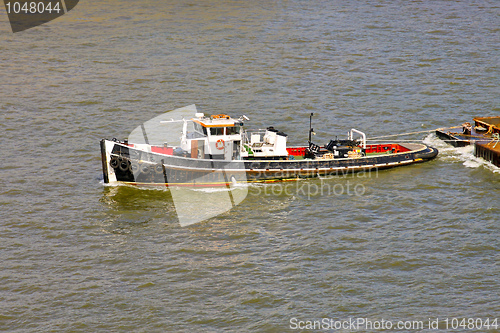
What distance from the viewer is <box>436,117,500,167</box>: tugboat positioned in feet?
105

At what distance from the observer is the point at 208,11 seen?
6550 cm

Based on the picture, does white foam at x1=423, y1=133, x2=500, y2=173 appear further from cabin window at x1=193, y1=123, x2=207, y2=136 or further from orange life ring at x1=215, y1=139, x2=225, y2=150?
cabin window at x1=193, y1=123, x2=207, y2=136

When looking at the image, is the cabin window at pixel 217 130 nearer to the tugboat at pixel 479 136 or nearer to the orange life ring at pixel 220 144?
the orange life ring at pixel 220 144

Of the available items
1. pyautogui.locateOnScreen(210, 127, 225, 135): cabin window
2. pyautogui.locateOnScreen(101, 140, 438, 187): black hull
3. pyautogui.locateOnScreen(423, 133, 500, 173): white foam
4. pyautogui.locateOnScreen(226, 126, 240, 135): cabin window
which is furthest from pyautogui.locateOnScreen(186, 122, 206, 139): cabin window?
pyautogui.locateOnScreen(423, 133, 500, 173): white foam

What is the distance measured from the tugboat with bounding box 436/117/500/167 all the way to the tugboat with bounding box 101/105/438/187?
4.21 metres

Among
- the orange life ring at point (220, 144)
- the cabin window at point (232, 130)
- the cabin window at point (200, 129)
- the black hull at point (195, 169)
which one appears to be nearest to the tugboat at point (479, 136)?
the black hull at point (195, 169)

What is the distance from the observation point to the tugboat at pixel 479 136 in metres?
32.0

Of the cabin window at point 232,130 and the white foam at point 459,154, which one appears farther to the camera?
the white foam at point 459,154

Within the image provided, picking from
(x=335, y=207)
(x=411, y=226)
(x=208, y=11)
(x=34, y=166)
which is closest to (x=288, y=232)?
(x=335, y=207)

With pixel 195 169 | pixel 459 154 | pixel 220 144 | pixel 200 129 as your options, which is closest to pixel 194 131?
pixel 200 129

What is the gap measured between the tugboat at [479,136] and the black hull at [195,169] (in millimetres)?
7185

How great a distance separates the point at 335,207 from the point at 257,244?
4.97m

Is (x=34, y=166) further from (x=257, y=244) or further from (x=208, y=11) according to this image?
(x=208, y=11)

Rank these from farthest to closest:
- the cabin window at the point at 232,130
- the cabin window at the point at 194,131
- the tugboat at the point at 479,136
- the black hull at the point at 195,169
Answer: the tugboat at the point at 479,136
the cabin window at the point at 194,131
the cabin window at the point at 232,130
the black hull at the point at 195,169
